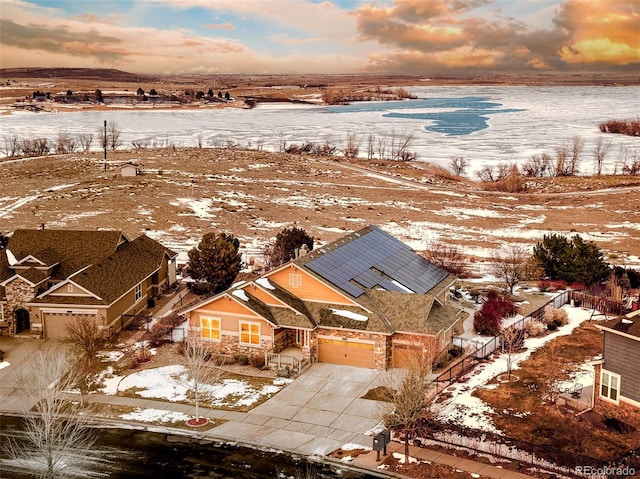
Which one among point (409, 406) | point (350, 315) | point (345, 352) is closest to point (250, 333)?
point (345, 352)

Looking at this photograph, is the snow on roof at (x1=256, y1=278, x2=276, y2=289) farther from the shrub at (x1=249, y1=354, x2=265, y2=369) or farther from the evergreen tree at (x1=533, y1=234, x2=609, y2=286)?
the evergreen tree at (x1=533, y1=234, x2=609, y2=286)

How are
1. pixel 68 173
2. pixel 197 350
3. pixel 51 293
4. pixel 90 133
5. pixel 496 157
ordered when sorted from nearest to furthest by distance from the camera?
pixel 197 350
pixel 51 293
pixel 68 173
pixel 496 157
pixel 90 133

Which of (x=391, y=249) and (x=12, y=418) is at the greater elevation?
(x=391, y=249)

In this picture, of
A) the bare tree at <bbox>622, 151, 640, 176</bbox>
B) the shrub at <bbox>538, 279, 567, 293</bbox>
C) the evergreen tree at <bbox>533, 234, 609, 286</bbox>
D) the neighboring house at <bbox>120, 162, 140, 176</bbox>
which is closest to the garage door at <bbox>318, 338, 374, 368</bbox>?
the shrub at <bbox>538, 279, 567, 293</bbox>

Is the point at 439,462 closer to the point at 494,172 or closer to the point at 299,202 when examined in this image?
the point at 299,202

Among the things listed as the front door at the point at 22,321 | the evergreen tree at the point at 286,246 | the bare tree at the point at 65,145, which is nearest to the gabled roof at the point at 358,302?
the evergreen tree at the point at 286,246

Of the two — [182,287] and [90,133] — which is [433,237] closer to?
[182,287]

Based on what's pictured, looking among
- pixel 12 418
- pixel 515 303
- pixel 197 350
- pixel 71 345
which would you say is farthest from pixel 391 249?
pixel 12 418
